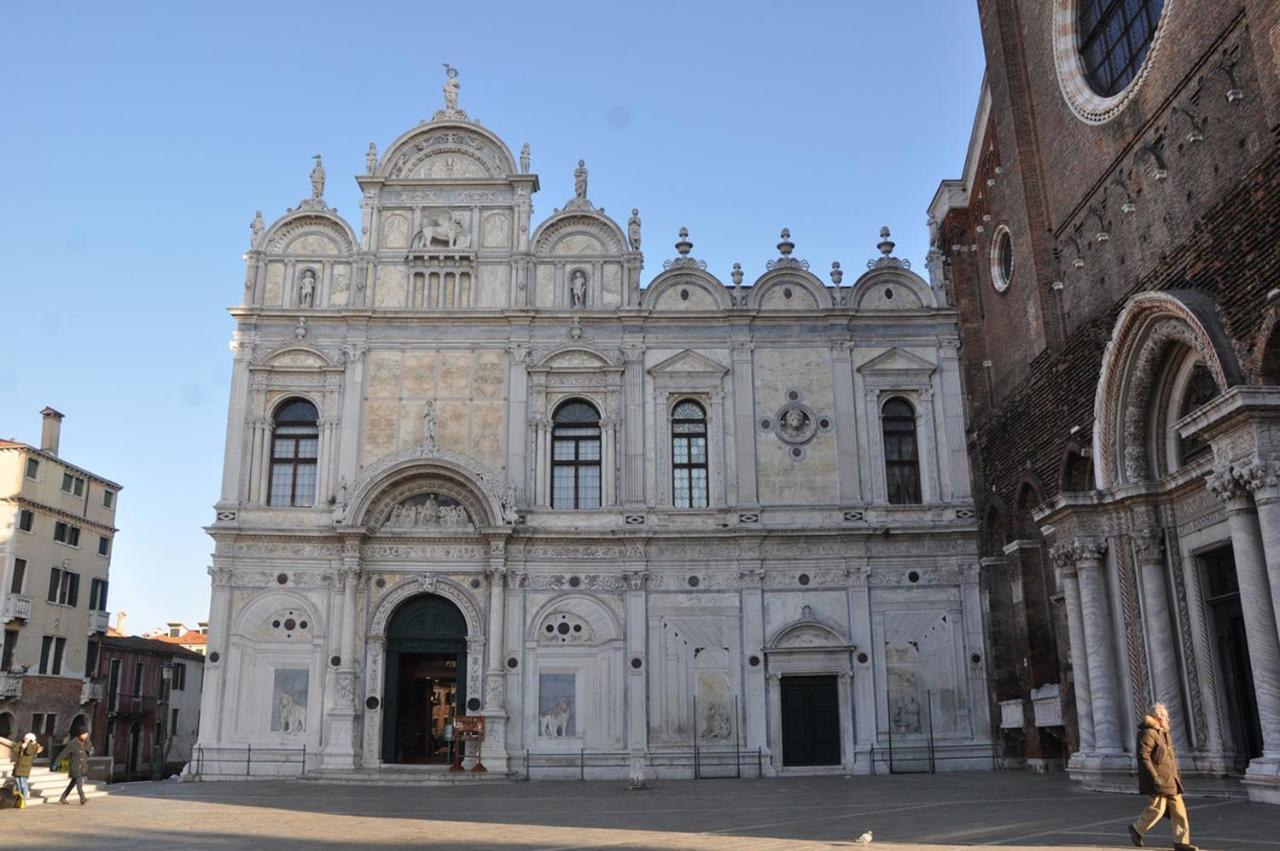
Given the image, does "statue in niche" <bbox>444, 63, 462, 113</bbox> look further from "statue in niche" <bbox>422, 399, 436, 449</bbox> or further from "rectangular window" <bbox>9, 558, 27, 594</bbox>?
"rectangular window" <bbox>9, 558, 27, 594</bbox>

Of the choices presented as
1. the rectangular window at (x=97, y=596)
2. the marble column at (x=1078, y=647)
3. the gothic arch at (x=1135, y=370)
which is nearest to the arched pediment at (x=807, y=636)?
the marble column at (x=1078, y=647)

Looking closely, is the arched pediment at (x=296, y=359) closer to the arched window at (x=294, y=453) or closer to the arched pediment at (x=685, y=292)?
the arched window at (x=294, y=453)

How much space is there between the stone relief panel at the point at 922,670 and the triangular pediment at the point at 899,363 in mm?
5608

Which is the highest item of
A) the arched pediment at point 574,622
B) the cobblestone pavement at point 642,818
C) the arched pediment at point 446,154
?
the arched pediment at point 446,154

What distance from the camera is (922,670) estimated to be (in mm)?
23609

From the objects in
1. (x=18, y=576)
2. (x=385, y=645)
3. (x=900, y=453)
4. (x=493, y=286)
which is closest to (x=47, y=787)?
(x=385, y=645)

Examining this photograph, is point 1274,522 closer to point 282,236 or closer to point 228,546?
point 228,546

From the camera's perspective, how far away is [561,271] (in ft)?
85.7

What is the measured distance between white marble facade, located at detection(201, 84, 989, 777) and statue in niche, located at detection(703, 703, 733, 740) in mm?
47

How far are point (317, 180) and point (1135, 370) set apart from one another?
19.1m

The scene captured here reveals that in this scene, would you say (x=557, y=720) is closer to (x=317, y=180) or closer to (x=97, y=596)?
(x=317, y=180)

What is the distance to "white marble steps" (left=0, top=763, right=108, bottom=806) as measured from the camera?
57.3 feet

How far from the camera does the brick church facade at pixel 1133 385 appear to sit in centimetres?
1355

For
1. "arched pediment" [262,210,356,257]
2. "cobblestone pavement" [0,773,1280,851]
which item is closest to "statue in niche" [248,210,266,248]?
"arched pediment" [262,210,356,257]
